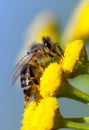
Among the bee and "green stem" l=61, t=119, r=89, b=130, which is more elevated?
the bee

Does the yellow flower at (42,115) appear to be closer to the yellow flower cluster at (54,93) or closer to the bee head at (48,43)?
the yellow flower cluster at (54,93)

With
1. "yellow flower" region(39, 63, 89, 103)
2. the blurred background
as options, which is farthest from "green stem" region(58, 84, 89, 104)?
the blurred background

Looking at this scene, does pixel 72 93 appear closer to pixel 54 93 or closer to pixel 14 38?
pixel 54 93

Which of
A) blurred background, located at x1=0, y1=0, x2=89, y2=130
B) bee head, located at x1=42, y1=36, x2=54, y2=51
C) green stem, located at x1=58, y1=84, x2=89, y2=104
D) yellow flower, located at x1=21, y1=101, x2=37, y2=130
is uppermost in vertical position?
bee head, located at x1=42, y1=36, x2=54, y2=51

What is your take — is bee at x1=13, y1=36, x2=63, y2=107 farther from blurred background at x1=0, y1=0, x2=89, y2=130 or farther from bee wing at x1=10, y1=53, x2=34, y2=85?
blurred background at x1=0, y1=0, x2=89, y2=130

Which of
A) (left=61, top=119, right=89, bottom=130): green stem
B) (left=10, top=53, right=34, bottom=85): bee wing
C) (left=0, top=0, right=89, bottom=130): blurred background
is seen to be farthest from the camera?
(left=0, top=0, right=89, bottom=130): blurred background

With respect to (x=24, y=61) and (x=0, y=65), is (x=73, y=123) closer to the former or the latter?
(x=24, y=61)
